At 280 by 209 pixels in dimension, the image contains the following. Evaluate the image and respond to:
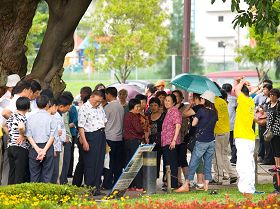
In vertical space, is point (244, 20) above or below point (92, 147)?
above

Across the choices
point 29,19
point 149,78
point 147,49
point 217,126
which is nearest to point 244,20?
point 217,126

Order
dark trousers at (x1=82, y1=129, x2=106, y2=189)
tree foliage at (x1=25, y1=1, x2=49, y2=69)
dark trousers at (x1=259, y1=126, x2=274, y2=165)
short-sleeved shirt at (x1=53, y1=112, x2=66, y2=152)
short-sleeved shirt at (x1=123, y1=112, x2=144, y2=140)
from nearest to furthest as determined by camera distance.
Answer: short-sleeved shirt at (x1=53, y1=112, x2=66, y2=152), dark trousers at (x1=82, y1=129, x2=106, y2=189), short-sleeved shirt at (x1=123, y1=112, x2=144, y2=140), dark trousers at (x1=259, y1=126, x2=274, y2=165), tree foliage at (x1=25, y1=1, x2=49, y2=69)

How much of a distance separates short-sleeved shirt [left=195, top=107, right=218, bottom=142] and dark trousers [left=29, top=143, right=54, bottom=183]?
3.18 meters

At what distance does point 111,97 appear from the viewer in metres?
20.2

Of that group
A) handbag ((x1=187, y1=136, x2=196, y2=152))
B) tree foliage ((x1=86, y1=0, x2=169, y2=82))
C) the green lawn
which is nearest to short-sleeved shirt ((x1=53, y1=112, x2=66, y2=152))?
the green lawn

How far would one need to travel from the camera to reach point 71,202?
46.3 feet

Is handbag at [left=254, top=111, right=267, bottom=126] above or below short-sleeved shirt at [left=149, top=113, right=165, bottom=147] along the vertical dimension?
above

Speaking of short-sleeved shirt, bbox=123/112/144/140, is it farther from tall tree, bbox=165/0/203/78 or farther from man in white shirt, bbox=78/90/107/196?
tall tree, bbox=165/0/203/78

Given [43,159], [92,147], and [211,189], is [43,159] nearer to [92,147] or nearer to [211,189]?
[92,147]

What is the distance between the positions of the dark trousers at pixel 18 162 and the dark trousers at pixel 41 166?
12 centimetres

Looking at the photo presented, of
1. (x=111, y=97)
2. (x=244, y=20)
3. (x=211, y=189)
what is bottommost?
(x=211, y=189)

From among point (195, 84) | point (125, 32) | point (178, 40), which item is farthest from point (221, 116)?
point (178, 40)

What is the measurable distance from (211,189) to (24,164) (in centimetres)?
427

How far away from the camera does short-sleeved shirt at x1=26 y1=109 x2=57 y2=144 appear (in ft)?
55.5
